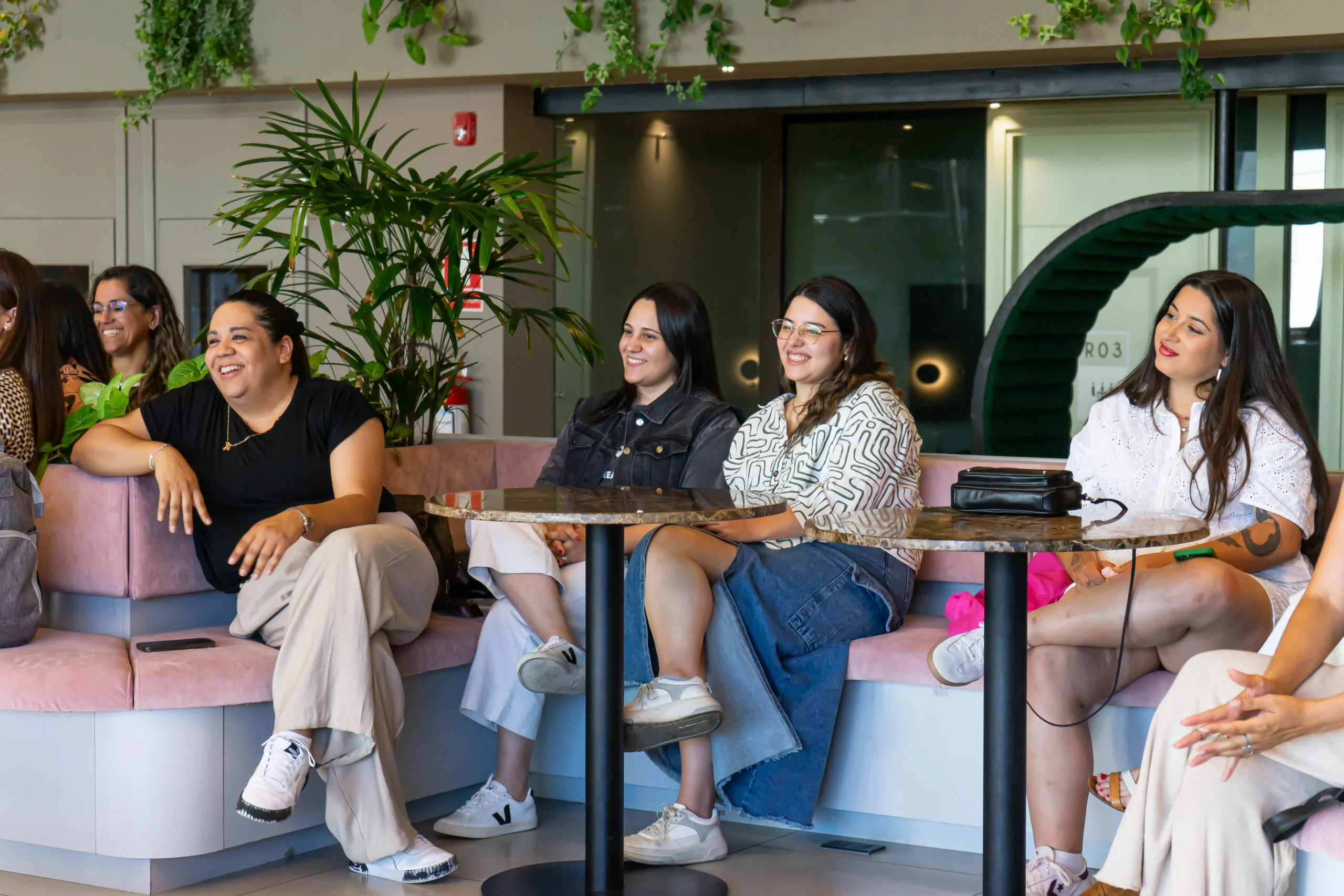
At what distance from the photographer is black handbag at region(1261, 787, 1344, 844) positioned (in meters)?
2.08

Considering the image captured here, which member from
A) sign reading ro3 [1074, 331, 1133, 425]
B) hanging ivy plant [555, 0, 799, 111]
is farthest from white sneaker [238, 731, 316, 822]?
sign reading ro3 [1074, 331, 1133, 425]

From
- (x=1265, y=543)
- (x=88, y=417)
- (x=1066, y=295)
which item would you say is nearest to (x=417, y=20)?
(x=1066, y=295)

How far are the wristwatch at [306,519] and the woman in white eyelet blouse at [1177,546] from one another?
4.33ft

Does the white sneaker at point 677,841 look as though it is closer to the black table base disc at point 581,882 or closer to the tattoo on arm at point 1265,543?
the black table base disc at point 581,882

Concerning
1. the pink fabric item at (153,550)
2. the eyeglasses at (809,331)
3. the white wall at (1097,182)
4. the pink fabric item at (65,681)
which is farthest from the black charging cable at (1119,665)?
the white wall at (1097,182)

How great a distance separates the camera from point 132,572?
3.30 m

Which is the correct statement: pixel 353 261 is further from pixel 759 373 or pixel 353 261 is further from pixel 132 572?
pixel 132 572

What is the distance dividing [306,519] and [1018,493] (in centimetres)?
153

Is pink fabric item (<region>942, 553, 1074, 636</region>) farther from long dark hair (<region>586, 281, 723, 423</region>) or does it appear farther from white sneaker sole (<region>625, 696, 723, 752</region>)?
long dark hair (<region>586, 281, 723, 423</region>)

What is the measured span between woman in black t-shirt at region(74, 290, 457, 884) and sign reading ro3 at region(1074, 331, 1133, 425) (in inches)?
171

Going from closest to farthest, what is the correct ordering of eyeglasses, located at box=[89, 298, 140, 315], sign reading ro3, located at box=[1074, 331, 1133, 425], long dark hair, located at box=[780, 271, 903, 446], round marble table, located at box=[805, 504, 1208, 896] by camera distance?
round marble table, located at box=[805, 504, 1208, 896], long dark hair, located at box=[780, 271, 903, 446], eyeglasses, located at box=[89, 298, 140, 315], sign reading ro3, located at box=[1074, 331, 1133, 425]

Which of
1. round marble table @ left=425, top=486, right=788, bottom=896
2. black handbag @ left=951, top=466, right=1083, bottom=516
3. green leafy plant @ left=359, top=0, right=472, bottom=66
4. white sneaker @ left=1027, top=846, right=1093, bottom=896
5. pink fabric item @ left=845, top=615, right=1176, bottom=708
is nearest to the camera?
black handbag @ left=951, top=466, right=1083, bottom=516

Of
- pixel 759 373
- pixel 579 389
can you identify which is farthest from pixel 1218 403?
pixel 759 373

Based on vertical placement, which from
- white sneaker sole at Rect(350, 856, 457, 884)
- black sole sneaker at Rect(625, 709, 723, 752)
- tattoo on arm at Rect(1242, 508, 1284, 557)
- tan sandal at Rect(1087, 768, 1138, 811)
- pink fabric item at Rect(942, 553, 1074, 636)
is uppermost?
tattoo on arm at Rect(1242, 508, 1284, 557)
